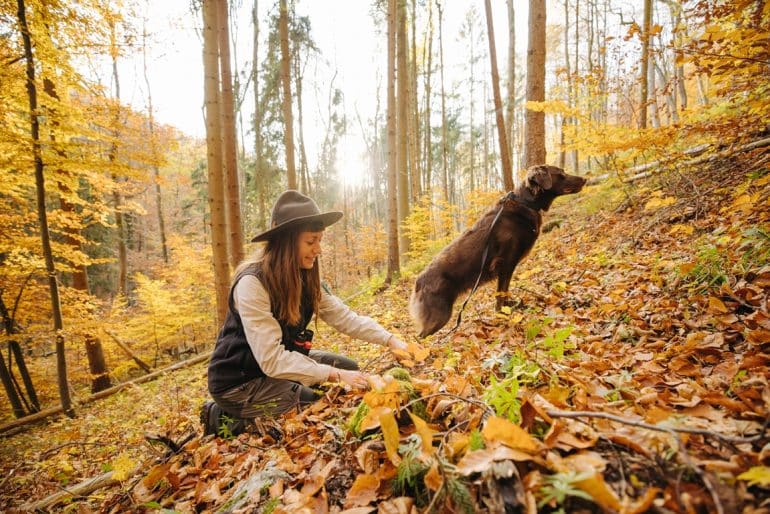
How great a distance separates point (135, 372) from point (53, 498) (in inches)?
501

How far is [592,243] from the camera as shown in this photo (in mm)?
6078

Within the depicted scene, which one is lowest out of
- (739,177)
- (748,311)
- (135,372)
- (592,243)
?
(135,372)

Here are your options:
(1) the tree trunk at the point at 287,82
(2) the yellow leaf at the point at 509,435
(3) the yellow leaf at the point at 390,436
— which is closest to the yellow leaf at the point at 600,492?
(2) the yellow leaf at the point at 509,435

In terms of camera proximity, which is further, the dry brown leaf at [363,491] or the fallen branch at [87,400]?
the fallen branch at [87,400]

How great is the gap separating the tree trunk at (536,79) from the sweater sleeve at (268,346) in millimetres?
6034

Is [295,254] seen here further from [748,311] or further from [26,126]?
[26,126]

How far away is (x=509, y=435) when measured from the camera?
1097mm

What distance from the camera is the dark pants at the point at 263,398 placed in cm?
296

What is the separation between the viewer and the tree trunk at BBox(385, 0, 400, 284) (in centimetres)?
970

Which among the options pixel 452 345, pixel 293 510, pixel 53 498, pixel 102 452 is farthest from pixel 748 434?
pixel 102 452

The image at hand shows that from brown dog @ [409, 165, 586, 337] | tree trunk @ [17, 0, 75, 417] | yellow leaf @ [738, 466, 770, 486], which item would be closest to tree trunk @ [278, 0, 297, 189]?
tree trunk @ [17, 0, 75, 417]

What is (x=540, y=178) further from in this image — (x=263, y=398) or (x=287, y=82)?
(x=287, y=82)

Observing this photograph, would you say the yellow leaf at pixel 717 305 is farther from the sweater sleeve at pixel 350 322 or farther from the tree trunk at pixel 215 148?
the tree trunk at pixel 215 148

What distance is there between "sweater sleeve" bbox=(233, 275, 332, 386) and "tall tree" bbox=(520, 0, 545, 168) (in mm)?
6034
